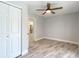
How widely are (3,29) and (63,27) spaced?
210 inches

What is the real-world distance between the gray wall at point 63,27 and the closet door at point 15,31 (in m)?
4.36

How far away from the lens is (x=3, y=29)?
2.91 m

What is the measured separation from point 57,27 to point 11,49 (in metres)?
5.24

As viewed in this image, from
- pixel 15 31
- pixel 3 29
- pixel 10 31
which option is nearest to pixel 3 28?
pixel 3 29

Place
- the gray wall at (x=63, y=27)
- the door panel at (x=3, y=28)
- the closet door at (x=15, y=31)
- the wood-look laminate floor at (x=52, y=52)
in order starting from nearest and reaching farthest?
the door panel at (x=3, y=28)
the closet door at (x=15, y=31)
the wood-look laminate floor at (x=52, y=52)
the gray wall at (x=63, y=27)

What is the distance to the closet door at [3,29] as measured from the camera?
9.33 feet

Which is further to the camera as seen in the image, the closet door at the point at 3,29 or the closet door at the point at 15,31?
the closet door at the point at 15,31

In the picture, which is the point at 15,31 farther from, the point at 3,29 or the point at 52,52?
the point at 52,52

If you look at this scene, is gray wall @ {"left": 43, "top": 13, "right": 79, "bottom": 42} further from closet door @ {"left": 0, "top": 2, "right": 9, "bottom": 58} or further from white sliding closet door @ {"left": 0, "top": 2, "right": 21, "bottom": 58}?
closet door @ {"left": 0, "top": 2, "right": 9, "bottom": 58}

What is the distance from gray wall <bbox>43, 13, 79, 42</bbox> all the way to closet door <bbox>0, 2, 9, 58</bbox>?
5002mm

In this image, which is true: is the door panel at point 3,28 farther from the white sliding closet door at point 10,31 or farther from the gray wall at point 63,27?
the gray wall at point 63,27

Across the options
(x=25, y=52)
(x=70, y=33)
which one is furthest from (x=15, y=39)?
(x=70, y=33)

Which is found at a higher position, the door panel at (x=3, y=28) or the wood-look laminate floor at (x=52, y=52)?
the door panel at (x=3, y=28)

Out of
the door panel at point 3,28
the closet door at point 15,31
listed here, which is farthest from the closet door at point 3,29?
the closet door at point 15,31
